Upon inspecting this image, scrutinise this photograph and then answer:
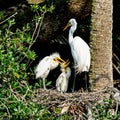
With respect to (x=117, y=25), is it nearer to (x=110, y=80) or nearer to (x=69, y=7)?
(x=69, y=7)

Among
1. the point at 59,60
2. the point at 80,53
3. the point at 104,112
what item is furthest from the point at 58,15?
the point at 104,112

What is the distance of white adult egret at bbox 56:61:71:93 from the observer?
401 inches

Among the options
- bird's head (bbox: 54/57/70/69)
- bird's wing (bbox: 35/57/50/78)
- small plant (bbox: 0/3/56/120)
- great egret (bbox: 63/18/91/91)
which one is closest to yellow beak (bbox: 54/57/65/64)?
bird's head (bbox: 54/57/70/69)

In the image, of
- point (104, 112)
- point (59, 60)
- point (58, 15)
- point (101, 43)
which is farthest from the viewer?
point (59, 60)

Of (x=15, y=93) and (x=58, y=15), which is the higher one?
(x=58, y=15)

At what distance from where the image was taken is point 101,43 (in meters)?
9.15

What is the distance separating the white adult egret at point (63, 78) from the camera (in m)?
10.2

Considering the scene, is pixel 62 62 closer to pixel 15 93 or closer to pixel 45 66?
pixel 45 66

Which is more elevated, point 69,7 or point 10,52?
point 69,7

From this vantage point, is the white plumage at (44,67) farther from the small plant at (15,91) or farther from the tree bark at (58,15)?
the small plant at (15,91)

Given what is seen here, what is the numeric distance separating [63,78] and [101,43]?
4.42 feet

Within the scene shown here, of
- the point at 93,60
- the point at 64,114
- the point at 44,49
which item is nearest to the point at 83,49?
the point at 93,60

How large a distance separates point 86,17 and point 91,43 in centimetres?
157

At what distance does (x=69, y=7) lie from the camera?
998 centimetres
